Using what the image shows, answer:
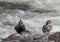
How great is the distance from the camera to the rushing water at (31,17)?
417 inches

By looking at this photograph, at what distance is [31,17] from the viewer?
1236 cm

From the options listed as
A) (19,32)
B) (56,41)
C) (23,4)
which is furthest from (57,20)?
(56,41)

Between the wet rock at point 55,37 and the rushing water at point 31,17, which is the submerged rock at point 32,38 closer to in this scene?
the wet rock at point 55,37

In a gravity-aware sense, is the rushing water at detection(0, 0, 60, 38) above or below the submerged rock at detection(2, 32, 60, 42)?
above

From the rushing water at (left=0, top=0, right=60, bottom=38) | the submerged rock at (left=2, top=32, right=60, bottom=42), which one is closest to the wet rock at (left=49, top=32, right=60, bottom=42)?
the submerged rock at (left=2, top=32, right=60, bottom=42)

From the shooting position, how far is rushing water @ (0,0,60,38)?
10594 mm

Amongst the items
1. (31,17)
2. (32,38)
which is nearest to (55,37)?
(32,38)

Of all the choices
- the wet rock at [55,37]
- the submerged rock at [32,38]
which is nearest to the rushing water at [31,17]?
the submerged rock at [32,38]

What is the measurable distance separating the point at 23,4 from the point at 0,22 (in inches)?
137

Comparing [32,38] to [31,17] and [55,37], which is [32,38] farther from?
[31,17]

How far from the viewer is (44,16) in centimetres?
1259

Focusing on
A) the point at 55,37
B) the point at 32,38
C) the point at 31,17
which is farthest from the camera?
the point at 31,17

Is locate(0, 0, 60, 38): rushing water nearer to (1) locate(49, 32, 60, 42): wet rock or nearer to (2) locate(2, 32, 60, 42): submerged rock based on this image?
(2) locate(2, 32, 60, 42): submerged rock

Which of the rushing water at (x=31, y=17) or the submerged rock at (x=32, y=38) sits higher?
the rushing water at (x=31, y=17)
